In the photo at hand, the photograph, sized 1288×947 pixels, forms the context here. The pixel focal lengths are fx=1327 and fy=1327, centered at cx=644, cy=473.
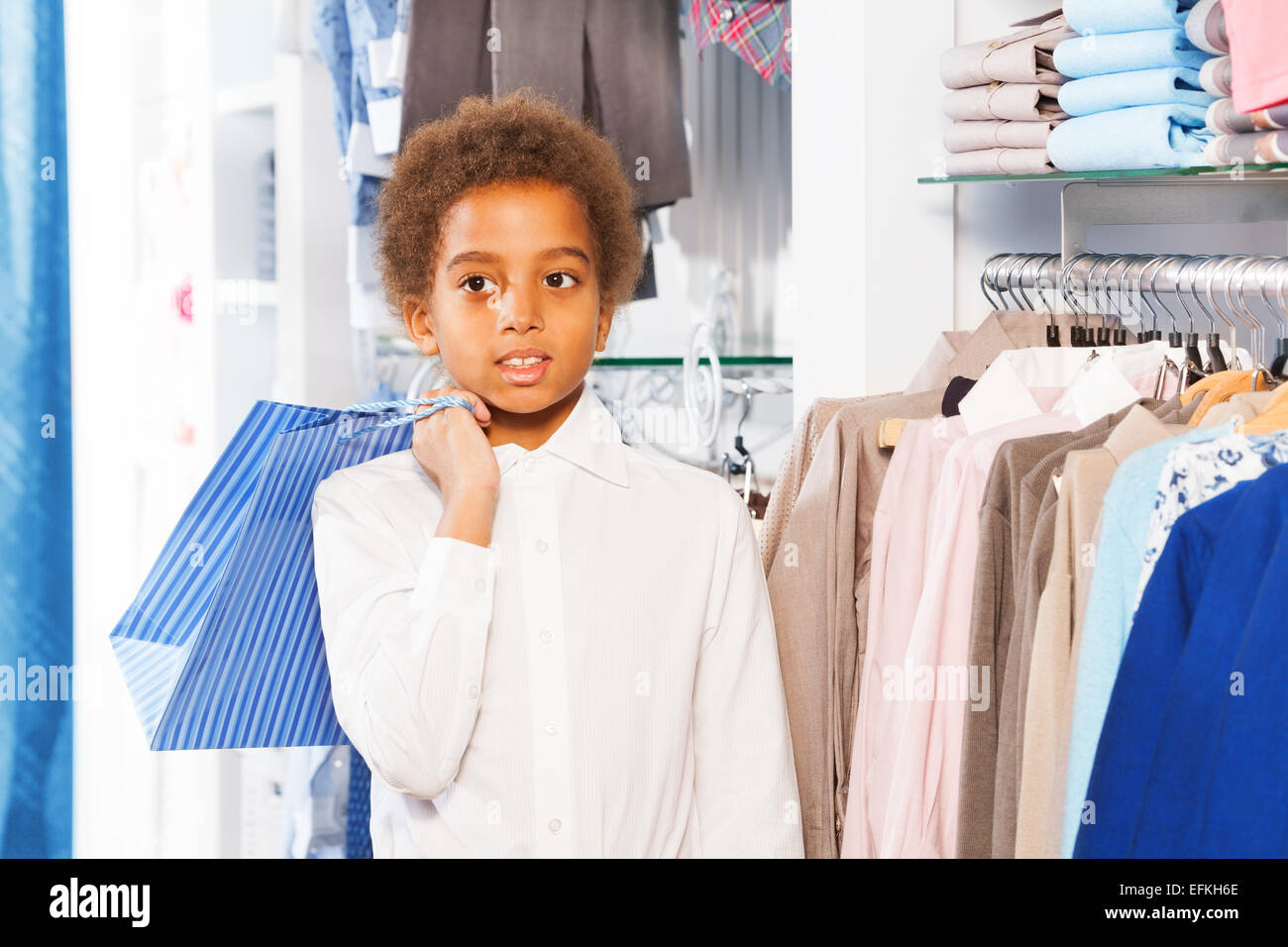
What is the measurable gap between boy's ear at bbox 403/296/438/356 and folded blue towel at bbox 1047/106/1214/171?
785 millimetres

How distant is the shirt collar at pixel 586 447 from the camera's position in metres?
1.13

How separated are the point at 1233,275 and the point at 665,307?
167cm

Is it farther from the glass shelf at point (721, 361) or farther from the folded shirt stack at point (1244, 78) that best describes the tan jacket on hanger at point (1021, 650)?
the glass shelf at point (721, 361)

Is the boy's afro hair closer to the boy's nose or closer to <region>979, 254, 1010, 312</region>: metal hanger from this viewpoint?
the boy's nose

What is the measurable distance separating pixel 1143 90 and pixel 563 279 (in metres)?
0.73

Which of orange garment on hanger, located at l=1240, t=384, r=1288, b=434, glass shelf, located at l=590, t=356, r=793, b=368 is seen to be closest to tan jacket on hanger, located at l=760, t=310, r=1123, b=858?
orange garment on hanger, located at l=1240, t=384, r=1288, b=434

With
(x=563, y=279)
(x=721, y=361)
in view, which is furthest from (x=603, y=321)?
(x=721, y=361)

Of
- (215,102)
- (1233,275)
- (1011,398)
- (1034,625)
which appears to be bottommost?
(1034,625)

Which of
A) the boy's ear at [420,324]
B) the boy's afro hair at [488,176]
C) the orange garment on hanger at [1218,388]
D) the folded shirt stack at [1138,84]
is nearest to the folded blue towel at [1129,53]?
the folded shirt stack at [1138,84]

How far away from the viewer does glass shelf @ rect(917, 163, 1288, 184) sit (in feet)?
4.34

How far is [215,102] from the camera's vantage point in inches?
90.5
